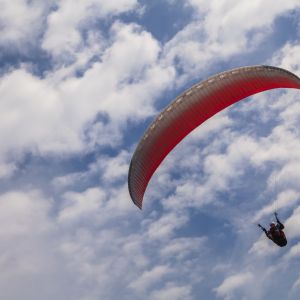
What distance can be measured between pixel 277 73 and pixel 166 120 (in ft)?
19.1

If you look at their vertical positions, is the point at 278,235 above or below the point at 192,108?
below

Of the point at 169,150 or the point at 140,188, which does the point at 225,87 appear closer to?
the point at 169,150

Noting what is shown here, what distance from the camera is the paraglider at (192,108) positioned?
2988 cm

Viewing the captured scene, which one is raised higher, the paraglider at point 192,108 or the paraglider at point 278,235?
the paraglider at point 192,108

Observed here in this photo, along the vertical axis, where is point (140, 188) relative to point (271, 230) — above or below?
above

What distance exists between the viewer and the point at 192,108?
3036 cm

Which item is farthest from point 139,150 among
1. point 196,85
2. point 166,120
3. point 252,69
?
point 252,69

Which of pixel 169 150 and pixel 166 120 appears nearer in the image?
pixel 166 120

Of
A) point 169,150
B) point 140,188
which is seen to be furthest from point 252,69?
point 140,188

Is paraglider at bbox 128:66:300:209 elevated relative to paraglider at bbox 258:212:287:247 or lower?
elevated

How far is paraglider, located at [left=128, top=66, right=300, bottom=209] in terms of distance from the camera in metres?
29.9

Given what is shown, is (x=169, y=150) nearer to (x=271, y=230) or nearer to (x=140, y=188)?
(x=140, y=188)

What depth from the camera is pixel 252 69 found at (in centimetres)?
3002

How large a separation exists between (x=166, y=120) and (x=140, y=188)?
4.00 meters
